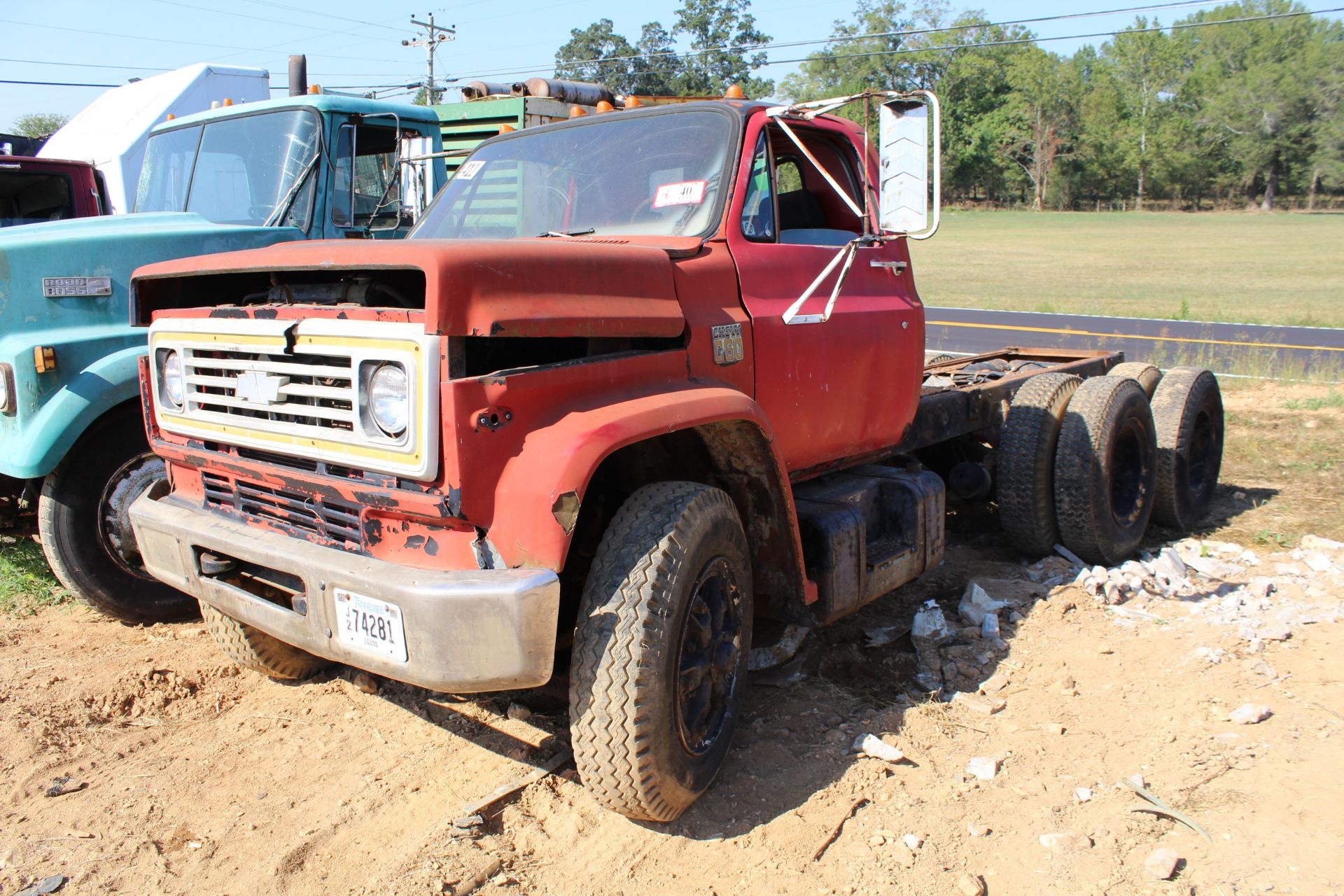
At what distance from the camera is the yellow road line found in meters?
14.9

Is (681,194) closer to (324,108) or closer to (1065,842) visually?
(1065,842)

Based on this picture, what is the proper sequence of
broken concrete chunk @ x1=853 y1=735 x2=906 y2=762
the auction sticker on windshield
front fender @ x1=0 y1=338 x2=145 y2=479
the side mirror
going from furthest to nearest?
front fender @ x1=0 y1=338 x2=145 y2=479 < the auction sticker on windshield < broken concrete chunk @ x1=853 y1=735 x2=906 y2=762 < the side mirror

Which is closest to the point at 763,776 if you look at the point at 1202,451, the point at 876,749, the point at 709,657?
the point at 876,749

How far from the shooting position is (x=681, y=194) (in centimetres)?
375

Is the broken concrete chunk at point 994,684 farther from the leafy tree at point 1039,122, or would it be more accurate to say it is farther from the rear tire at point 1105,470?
the leafy tree at point 1039,122

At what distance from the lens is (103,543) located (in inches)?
184

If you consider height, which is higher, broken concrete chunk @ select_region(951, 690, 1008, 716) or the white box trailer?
the white box trailer

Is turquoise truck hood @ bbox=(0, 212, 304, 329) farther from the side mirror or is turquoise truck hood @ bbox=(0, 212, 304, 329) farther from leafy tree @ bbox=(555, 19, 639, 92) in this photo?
leafy tree @ bbox=(555, 19, 639, 92)

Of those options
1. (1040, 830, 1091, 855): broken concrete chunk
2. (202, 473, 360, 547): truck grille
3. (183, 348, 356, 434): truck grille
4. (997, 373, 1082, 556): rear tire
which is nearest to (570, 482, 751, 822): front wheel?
(202, 473, 360, 547): truck grille

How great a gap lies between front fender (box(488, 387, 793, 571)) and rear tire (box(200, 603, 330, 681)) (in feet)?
5.52

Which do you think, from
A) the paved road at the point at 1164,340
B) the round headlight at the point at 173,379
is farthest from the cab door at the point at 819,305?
the paved road at the point at 1164,340

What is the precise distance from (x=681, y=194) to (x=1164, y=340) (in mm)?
14235

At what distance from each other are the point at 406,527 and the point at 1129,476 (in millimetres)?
4575

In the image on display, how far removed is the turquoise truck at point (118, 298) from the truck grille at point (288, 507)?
1.22 meters
